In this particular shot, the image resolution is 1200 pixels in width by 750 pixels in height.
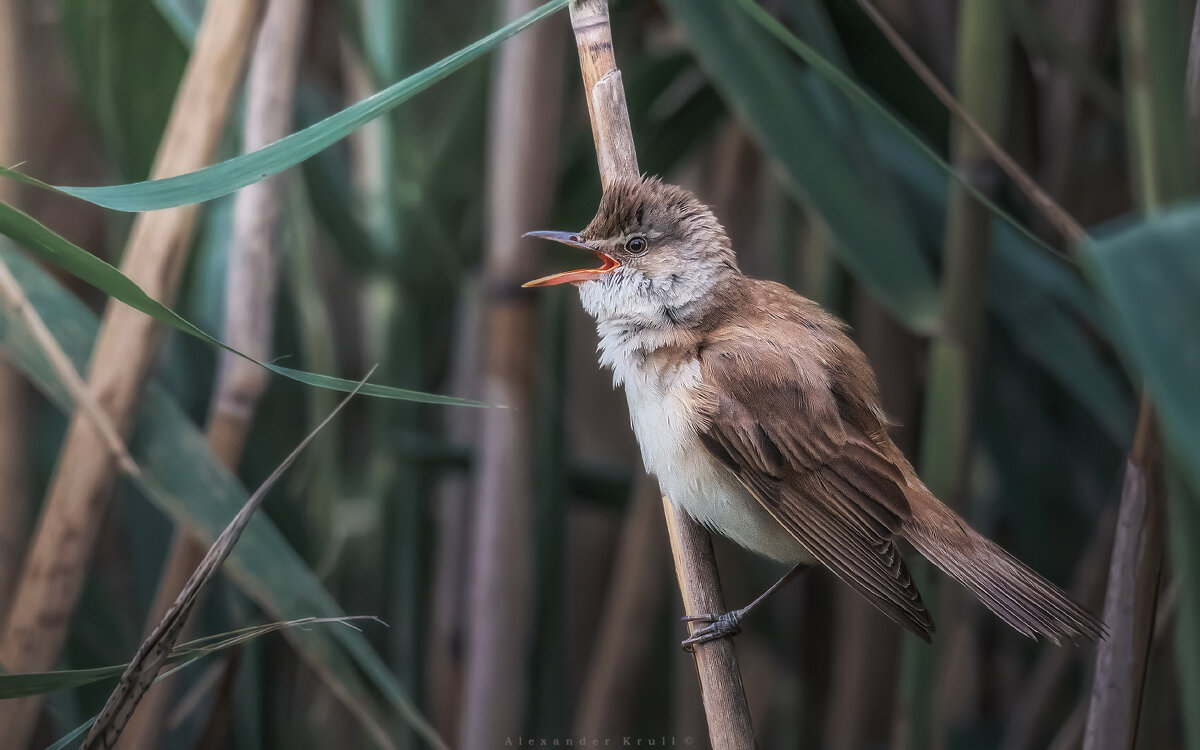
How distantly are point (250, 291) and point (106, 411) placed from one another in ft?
1.00

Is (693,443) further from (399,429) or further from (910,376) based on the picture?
(910,376)

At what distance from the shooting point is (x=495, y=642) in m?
1.54

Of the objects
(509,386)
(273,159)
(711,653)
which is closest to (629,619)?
(509,386)

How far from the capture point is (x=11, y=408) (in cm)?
156

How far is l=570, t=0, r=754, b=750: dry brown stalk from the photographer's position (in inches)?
45.1

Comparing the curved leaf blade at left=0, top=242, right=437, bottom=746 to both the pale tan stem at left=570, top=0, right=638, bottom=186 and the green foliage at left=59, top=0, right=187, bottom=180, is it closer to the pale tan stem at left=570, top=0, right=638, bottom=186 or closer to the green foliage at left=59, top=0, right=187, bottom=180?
the green foliage at left=59, top=0, right=187, bottom=180

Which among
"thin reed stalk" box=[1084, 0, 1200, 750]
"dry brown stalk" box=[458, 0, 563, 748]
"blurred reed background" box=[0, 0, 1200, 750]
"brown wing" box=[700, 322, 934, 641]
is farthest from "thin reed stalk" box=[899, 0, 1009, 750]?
"dry brown stalk" box=[458, 0, 563, 748]

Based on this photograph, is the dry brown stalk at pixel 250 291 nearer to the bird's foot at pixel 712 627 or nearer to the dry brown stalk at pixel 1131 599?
the bird's foot at pixel 712 627

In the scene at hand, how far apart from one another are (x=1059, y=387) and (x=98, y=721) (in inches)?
80.5

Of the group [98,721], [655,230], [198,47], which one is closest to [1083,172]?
[655,230]

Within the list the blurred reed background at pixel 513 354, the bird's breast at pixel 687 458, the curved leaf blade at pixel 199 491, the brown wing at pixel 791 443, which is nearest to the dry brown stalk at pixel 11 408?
the blurred reed background at pixel 513 354

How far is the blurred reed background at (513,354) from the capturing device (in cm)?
122

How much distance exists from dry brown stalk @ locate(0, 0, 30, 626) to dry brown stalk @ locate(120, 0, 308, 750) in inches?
10.7

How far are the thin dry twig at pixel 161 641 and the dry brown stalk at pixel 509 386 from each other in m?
0.70
